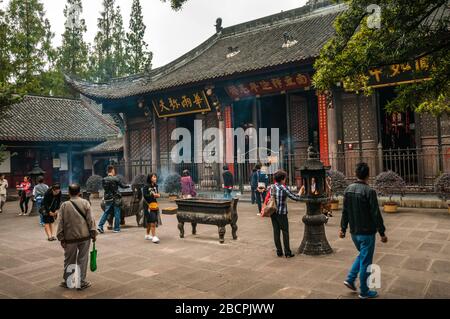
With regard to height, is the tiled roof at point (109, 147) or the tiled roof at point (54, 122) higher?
the tiled roof at point (54, 122)

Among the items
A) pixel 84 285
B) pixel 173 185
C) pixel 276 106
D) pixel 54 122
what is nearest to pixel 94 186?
pixel 173 185

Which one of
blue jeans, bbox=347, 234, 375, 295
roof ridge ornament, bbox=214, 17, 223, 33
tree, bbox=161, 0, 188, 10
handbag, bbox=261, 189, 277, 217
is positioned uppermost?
roof ridge ornament, bbox=214, 17, 223, 33

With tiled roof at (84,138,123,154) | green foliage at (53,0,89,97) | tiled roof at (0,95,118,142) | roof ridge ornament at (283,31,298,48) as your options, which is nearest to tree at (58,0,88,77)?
green foliage at (53,0,89,97)

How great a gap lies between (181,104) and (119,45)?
2111cm

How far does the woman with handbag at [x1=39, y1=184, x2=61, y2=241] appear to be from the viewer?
7434 millimetres

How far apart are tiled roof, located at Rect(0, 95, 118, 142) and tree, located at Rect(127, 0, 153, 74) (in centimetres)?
641

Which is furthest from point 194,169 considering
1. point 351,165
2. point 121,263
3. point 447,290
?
point 447,290

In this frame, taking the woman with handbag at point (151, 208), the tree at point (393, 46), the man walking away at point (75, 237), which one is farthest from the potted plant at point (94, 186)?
the tree at point (393, 46)

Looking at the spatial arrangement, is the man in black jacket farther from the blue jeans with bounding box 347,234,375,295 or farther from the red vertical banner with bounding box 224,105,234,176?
the red vertical banner with bounding box 224,105,234,176

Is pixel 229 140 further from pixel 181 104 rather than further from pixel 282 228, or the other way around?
pixel 282 228

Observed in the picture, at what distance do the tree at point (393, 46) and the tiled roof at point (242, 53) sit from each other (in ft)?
19.6

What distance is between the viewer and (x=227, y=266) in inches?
203

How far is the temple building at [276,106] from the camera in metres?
11.3

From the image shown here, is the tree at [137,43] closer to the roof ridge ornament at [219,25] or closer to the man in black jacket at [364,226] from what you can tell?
the roof ridge ornament at [219,25]
